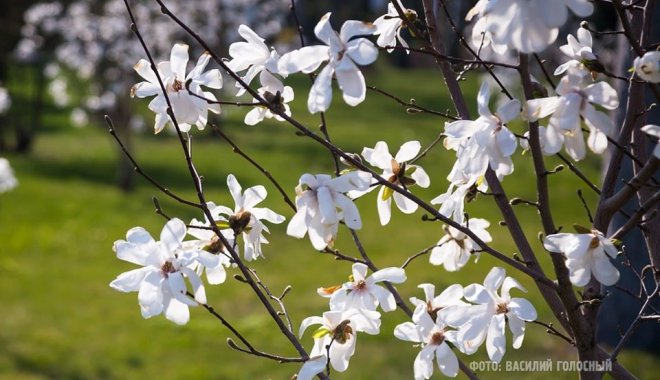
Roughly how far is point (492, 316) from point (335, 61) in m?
0.47

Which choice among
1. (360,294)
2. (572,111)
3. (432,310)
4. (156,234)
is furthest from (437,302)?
(156,234)

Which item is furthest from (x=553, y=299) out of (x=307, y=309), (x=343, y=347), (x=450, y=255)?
(x=307, y=309)

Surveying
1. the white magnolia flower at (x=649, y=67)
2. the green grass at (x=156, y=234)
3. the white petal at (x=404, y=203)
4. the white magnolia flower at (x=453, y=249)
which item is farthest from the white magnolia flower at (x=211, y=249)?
the green grass at (x=156, y=234)

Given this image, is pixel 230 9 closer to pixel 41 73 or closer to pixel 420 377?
pixel 41 73

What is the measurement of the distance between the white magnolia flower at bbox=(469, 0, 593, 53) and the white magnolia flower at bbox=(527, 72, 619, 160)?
0.45 ft

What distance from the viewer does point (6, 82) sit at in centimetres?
1259

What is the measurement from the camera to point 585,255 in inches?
46.7

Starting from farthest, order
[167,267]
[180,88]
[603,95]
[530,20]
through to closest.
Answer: [180,88] → [167,267] → [603,95] → [530,20]

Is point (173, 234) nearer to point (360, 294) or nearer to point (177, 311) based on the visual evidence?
point (177, 311)

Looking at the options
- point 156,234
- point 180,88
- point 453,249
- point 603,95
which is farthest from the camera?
point 156,234

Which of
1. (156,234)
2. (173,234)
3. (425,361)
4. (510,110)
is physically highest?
(510,110)

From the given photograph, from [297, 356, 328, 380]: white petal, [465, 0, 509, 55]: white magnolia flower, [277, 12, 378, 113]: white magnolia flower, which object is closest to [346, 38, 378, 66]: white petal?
[277, 12, 378, 113]: white magnolia flower

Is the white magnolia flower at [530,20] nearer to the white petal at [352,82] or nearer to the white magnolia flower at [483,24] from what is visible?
the white magnolia flower at [483,24]

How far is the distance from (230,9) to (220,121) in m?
1.73
